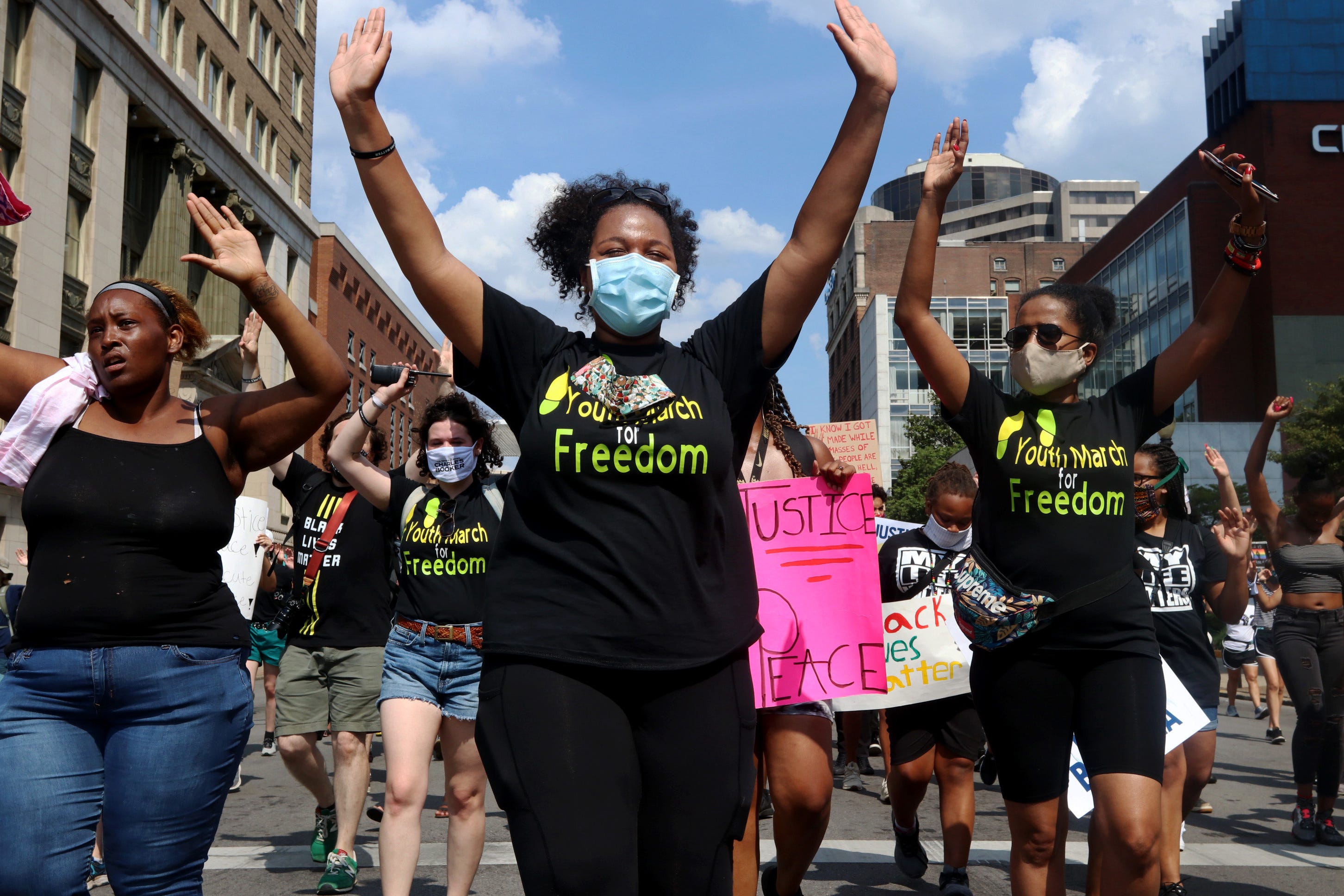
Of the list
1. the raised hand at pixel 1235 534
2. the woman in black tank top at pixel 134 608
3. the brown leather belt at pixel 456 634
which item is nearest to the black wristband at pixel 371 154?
the woman in black tank top at pixel 134 608

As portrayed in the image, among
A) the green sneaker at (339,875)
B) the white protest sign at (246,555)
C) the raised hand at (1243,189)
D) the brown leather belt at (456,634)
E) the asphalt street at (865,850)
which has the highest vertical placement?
the raised hand at (1243,189)

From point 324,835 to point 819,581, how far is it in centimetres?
326

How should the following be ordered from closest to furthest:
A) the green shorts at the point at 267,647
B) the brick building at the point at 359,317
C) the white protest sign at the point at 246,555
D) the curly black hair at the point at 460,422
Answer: the curly black hair at the point at 460,422 → the white protest sign at the point at 246,555 → the green shorts at the point at 267,647 → the brick building at the point at 359,317

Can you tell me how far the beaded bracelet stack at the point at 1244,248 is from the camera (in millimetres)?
4215

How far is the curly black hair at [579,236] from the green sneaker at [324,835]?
3.99 m

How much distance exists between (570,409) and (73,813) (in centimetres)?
167

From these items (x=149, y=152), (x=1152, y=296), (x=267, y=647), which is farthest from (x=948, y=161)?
(x=1152, y=296)

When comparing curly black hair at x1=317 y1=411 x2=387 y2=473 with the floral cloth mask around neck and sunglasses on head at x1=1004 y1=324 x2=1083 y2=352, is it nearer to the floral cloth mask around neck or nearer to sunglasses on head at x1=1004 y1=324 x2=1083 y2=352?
sunglasses on head at x1=1004 y1=324 x2=1083 y2=352

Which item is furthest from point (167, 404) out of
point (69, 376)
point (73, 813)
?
point (73, 813)

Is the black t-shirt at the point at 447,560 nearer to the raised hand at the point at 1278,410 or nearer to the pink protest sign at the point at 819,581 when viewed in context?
the pink protest sign at the point at 819,581

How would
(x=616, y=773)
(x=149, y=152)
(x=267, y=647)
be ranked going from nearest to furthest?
1. (x=616, y=773)
2. (x=267, y=647)
3. (x=149, y=152)

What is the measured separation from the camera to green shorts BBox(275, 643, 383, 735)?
6.45 meters

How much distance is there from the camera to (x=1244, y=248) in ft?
13.9

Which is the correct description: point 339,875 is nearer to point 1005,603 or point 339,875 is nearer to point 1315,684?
point 1005,603
